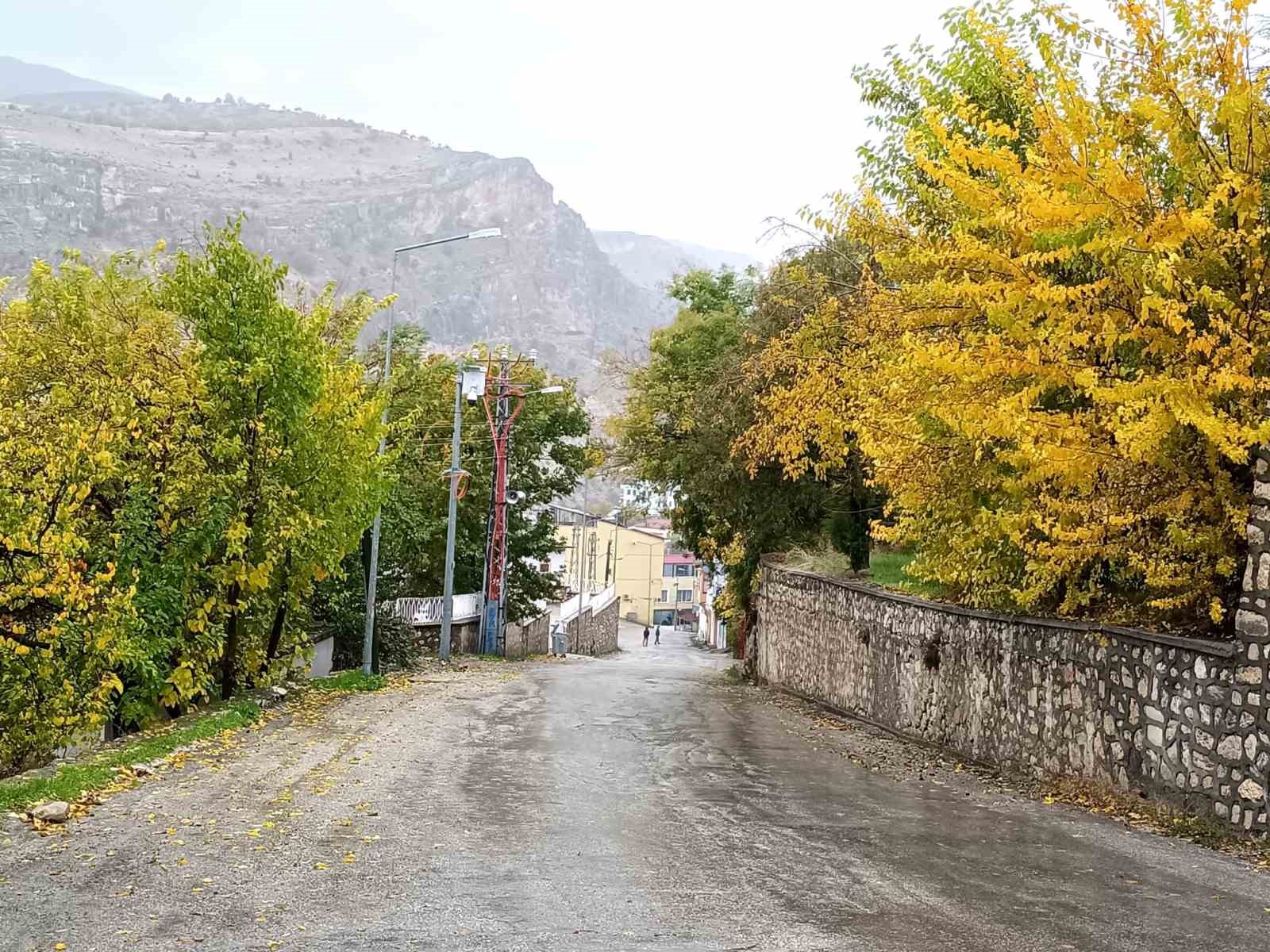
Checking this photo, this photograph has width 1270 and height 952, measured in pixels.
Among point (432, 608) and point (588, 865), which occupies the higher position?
point (588, 865)

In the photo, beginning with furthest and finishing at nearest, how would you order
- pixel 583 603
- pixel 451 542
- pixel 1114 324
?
1. pixel 583 603
2. pixel 451 542
3. pixel 1114 324

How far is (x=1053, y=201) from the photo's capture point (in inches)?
402

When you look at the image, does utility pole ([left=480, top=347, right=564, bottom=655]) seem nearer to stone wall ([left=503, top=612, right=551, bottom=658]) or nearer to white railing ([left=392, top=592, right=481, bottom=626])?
white railing ([left=392, top=592, right=481, bottom=626])

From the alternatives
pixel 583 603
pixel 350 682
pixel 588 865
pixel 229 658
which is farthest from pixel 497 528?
pixel 588 865

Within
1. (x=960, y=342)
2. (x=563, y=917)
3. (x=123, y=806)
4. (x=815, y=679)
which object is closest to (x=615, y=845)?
(x=563, y=917)

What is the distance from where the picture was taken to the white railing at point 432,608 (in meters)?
40.8

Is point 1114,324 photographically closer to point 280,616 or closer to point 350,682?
point 280,616

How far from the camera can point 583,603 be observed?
70.6 m

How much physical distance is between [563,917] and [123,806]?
482 centimetres

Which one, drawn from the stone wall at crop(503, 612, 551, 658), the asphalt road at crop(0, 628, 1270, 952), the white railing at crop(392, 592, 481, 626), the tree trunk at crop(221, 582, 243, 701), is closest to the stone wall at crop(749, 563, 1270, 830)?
the asphalt road at crop(0, 628, 1270, 952)

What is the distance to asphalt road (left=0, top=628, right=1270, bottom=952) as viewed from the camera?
6301mm

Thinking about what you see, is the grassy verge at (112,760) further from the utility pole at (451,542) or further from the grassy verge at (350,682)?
the utility pole at (451,542)

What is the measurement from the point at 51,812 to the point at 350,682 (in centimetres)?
1538

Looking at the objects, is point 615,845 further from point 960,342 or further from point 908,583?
point 908,583
